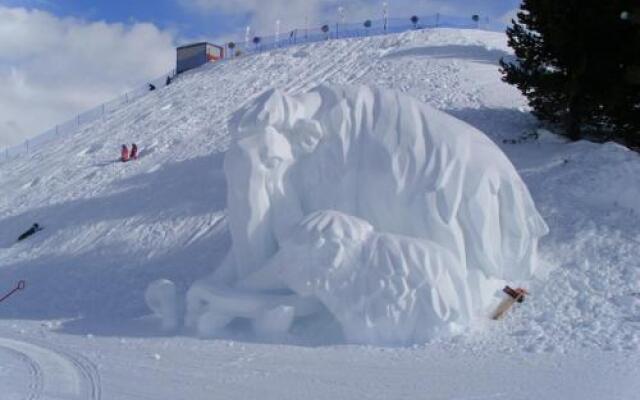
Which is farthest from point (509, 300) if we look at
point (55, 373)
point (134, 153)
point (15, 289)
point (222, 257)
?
point (134, 153)

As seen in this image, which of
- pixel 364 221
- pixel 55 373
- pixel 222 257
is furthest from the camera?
pixel 222 257

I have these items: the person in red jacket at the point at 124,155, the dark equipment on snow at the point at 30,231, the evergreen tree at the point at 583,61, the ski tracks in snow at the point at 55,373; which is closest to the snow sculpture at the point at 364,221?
the ski tracks in snow at the point at 55,373

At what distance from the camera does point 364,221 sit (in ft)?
33.6

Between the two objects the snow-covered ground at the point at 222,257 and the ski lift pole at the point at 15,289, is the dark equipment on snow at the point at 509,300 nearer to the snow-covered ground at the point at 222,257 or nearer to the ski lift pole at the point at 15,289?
the snow-covered ground at the point at 222,257

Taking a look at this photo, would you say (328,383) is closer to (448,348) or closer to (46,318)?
(448,348)

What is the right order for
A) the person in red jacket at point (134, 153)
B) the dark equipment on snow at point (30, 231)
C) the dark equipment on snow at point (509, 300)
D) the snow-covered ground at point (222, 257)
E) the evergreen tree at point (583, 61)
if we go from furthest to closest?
the person in red jacket at point (134, 153) → the dark equipment on snow at point (30, 231) → the evergreen tree at point (583, 61) → the dark equipment on snow at point (509, 300) → the snow-covered ground at point (222, 257)

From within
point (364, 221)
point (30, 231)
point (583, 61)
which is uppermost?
point (583, 61)

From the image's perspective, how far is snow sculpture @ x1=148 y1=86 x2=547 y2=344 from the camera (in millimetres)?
9586

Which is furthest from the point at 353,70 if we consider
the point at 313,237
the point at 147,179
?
the point at 313,237

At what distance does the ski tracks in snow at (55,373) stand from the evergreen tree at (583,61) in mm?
11861

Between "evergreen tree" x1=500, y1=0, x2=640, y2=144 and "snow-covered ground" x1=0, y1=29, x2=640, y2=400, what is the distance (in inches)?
41.9

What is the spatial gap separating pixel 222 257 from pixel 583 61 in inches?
354

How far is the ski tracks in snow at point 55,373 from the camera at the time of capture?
780cm

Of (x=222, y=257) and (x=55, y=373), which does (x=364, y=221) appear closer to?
(x=55, y=373)
